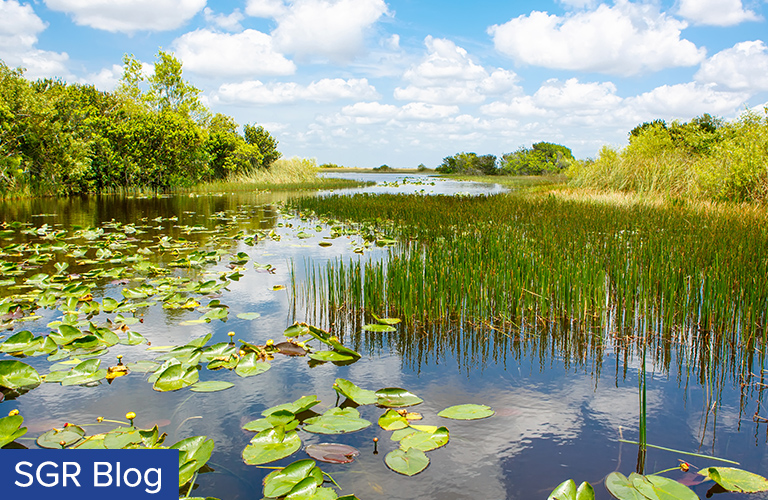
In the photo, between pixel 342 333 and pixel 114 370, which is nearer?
pixel 114 370

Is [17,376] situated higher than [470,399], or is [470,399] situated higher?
[17,376]

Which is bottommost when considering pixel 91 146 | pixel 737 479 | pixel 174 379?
pixel 737 479

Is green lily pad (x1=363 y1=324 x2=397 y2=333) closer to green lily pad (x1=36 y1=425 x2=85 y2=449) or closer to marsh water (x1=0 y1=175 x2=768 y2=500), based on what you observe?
marsh water (x1=0 y1=175 x2=768 y2=500)

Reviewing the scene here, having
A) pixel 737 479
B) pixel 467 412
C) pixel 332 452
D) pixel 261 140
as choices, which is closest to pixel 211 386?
pixel 332 452

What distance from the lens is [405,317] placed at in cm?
396

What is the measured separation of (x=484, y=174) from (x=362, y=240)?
4527cm

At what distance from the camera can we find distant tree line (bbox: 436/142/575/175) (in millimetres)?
48000

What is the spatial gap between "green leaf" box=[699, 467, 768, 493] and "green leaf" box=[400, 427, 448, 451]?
1.13 meters

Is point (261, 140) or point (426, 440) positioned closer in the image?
point (426, 440)

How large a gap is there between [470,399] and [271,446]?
118 cm

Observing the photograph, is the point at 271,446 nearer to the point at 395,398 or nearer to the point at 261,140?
the point at 395,398

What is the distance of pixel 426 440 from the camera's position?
2299mm

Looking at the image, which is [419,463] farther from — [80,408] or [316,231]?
[316,231]

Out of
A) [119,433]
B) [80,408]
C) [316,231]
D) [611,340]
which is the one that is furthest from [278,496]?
[316,231]
